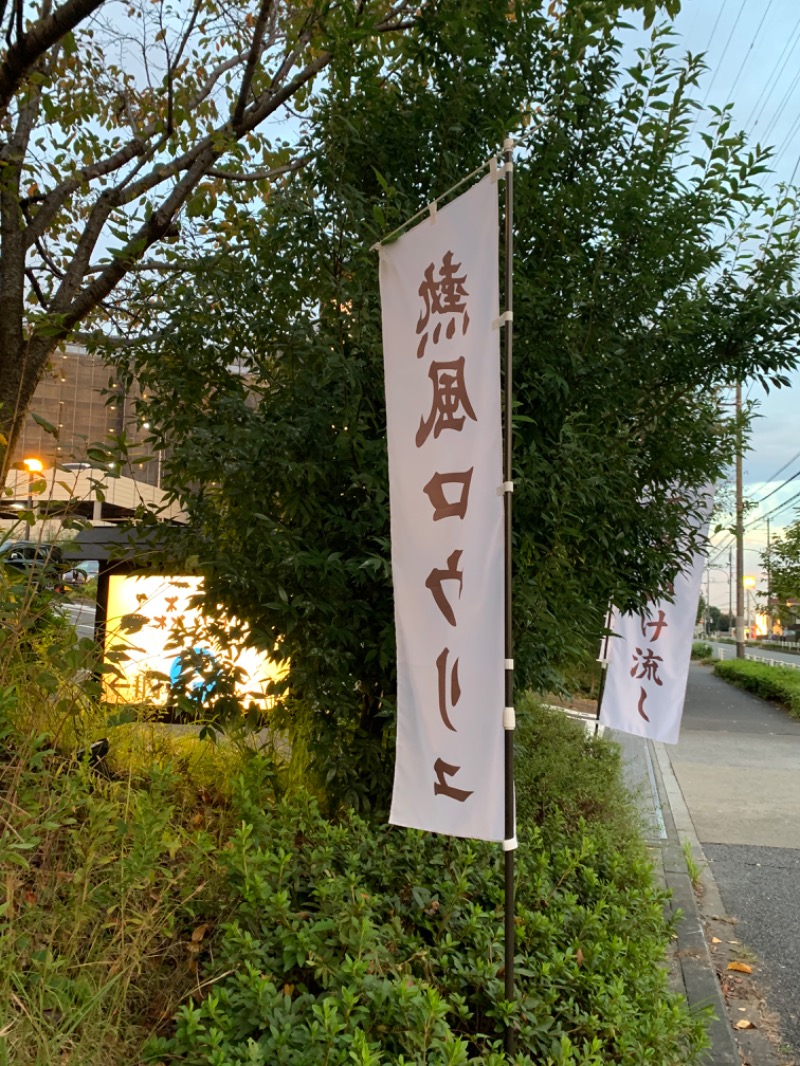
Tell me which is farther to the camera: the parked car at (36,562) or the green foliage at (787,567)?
the green foliage at (787,567)

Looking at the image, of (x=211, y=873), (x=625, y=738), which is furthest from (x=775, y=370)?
(x=625, y=738)

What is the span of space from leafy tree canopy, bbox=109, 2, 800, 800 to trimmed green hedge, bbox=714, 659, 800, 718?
13.5m

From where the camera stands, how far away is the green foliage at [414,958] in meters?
2.45

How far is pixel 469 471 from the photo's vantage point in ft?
9.59

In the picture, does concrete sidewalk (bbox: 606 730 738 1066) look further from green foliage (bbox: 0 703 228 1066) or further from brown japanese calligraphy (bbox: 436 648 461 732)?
green foliage (bbox: 0 703 228 1066)

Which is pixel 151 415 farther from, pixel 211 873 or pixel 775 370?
pixel 775 370

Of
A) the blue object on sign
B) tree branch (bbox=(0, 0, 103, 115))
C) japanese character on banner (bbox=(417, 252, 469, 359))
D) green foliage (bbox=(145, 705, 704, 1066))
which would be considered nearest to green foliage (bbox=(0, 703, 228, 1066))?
green foliage (bbox=(145, 705, 704, 1066))

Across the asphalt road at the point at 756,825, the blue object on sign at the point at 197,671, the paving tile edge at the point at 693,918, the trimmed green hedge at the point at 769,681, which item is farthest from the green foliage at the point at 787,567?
the blue object on sign at the point at 197,671

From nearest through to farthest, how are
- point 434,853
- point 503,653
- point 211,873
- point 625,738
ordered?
point 503,653, point 211,873, point 434,853, point 625,738

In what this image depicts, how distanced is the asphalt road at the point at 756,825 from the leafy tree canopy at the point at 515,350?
2.42 m

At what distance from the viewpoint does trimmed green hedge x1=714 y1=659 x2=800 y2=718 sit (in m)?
16.9

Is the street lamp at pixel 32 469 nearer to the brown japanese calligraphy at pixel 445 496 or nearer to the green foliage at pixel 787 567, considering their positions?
the brown japanese calligraphy at pixel 445 496

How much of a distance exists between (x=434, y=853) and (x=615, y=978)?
977mm

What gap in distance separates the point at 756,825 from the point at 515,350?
592cm
